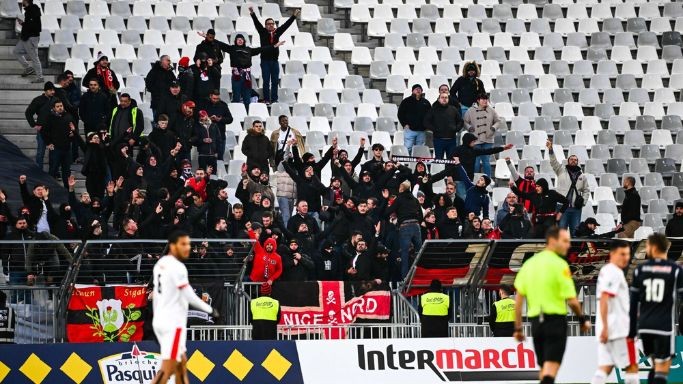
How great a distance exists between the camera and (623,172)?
28.8m

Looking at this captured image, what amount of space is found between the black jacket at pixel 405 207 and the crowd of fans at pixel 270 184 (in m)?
0.02

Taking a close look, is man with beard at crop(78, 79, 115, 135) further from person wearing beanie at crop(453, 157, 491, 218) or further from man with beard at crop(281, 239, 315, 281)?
person wearing beanie at crop(453, 157, 491, 218)

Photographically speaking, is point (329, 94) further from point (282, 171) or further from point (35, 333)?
point (35, 333)

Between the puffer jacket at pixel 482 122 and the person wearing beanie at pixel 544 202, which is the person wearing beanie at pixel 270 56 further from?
the person wearing beanie at pixel 544 202

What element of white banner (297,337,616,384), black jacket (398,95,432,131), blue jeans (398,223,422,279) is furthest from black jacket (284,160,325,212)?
white banner (297,337,616,384)

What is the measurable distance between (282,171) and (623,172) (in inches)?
283

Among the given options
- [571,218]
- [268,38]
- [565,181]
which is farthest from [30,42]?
[571,218]

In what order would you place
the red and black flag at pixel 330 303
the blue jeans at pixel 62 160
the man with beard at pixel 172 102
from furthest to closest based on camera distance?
the man with beard at pixel 172 102, the blue jeans at pixel 62 160, the red and black flag at pixel 330 303

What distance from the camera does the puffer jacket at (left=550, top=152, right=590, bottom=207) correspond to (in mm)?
26031

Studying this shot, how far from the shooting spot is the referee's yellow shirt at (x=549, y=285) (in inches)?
595

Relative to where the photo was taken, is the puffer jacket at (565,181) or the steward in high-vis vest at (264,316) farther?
the puffer jacket at (565,181)

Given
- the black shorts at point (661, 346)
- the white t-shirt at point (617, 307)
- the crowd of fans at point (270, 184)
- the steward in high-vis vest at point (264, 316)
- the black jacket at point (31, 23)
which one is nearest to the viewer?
the white t-shirt at point (617, 307)

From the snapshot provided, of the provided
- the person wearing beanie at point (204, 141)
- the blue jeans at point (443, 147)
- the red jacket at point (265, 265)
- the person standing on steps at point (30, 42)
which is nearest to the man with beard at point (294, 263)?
the red jacket at point (265, 265)

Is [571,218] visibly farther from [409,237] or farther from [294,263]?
[294,263]
